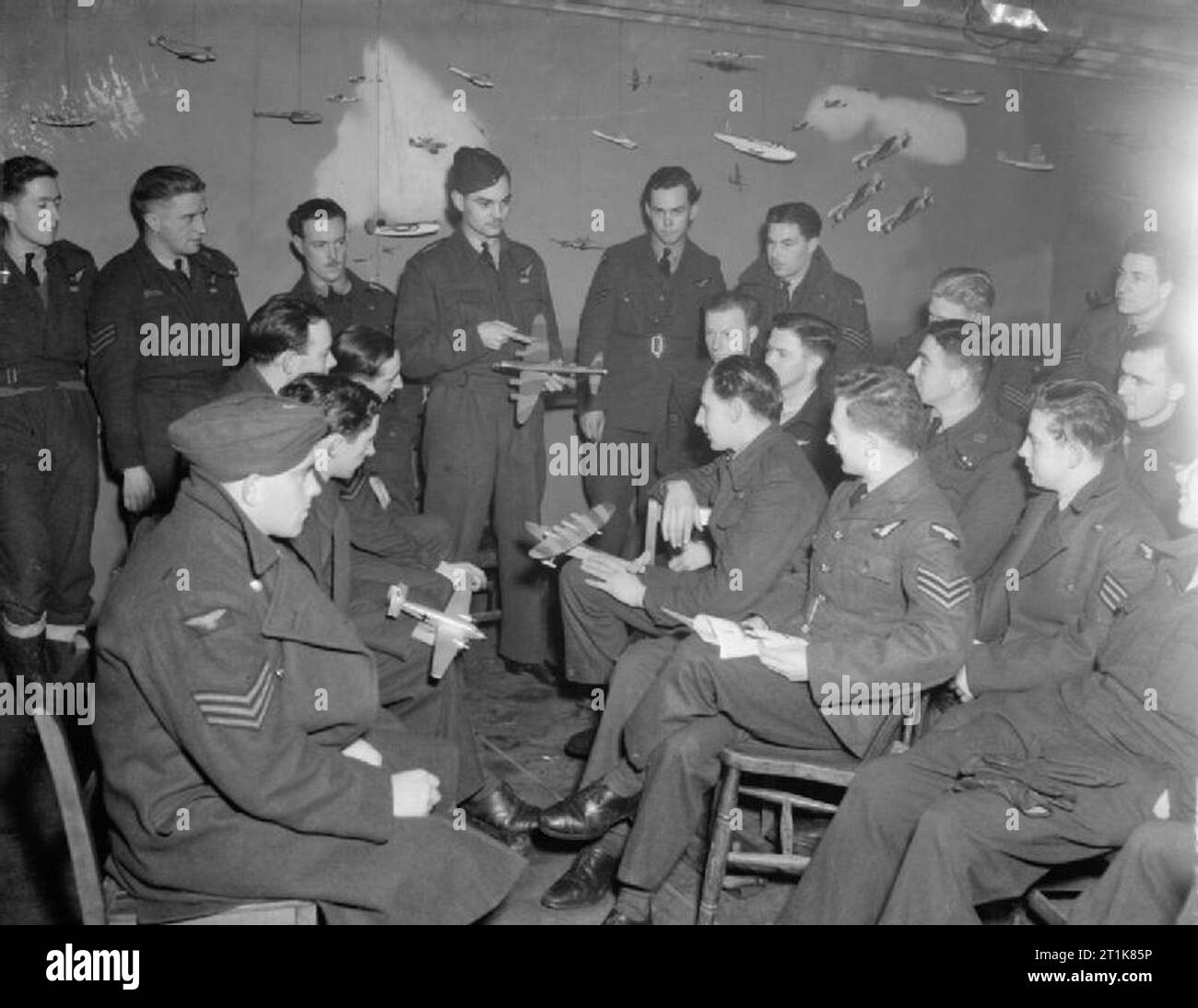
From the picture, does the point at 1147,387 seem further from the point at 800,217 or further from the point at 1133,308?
the point at 800,217

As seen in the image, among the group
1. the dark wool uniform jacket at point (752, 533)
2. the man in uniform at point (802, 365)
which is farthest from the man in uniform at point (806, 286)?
the dark wool uniform jacket at point (752, 533)

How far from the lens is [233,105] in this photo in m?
5.54

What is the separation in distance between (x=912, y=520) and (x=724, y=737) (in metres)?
0.81

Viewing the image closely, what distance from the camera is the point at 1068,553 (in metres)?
3.10

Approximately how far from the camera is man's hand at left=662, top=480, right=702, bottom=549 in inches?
154

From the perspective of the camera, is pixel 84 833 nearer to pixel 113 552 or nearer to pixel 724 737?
pixel 724 737

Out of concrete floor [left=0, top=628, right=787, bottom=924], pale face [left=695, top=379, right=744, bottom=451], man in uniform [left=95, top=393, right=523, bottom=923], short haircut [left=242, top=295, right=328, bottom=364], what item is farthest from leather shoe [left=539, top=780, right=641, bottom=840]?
short haircut [left=242, top=295, right=328, bottom=364]

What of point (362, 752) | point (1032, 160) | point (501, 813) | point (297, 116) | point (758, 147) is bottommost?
point (501, 813)

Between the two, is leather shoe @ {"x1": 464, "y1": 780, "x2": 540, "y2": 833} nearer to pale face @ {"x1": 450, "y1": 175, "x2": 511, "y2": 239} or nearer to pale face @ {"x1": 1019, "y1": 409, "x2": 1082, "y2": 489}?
pale face @ {"x1": 1019, "y1": 409, "x2": 1082, "y2": 489}

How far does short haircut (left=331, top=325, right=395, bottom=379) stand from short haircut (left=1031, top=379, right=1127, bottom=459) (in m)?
2.40

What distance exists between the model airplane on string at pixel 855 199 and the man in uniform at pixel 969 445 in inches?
124

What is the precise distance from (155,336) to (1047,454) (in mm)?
3779

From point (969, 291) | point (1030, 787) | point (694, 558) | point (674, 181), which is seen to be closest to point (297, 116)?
point (674, 181)

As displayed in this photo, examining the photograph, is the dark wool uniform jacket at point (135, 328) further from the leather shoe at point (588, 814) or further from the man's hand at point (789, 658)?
the man's hand at point (789, 658)
